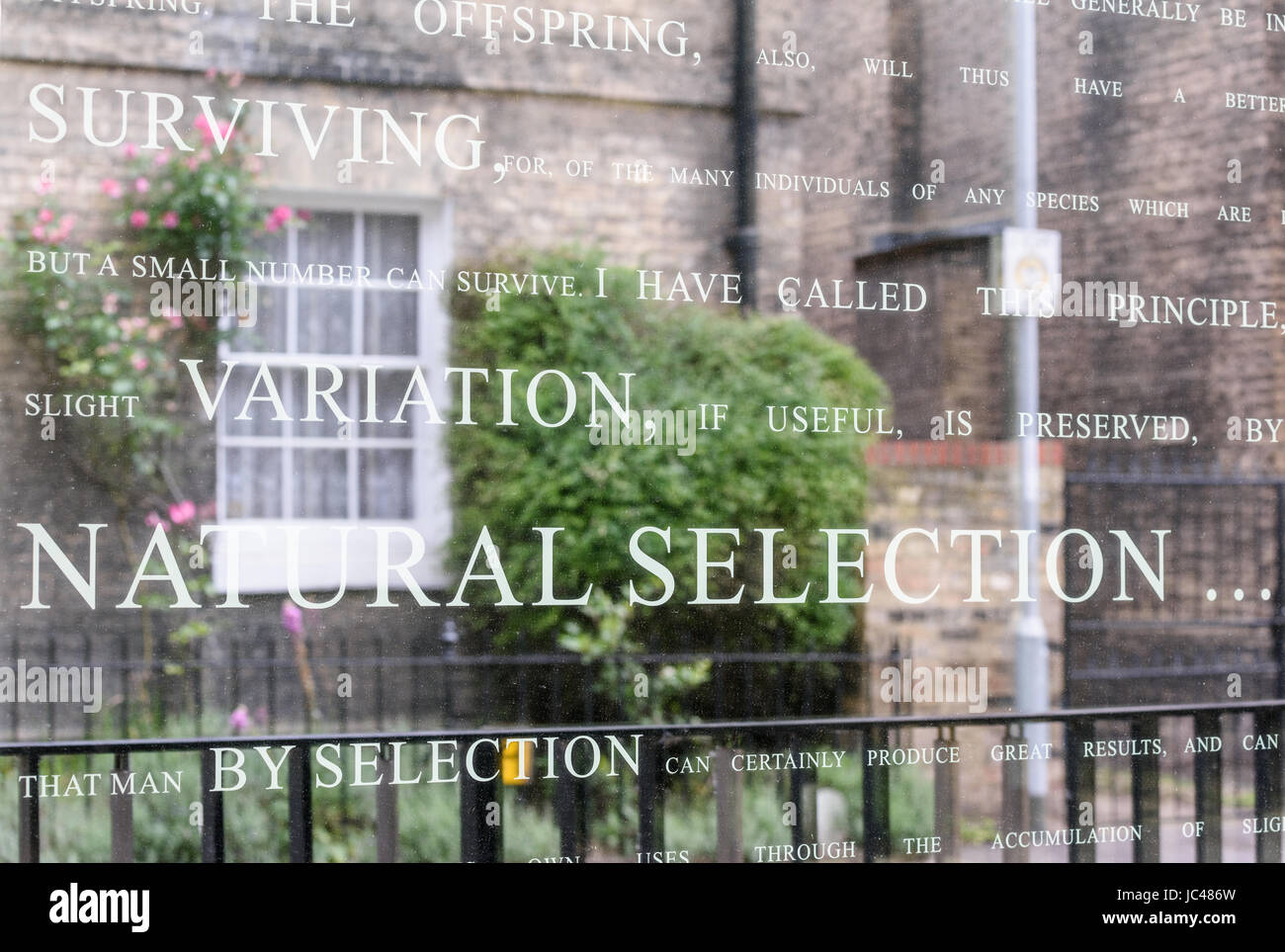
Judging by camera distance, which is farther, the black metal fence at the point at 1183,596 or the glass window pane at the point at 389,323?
the black metal fence at the point at 1183,596

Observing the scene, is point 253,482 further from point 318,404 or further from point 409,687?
point 409,687

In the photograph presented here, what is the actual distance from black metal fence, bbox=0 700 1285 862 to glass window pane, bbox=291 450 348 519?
0.42 m

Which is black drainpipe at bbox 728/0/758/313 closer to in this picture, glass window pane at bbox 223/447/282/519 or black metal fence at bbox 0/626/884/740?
black metal fence at bbox 0/626/884/740

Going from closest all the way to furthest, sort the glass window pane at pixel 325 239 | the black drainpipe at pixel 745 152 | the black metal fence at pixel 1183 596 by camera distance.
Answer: the glass window pane at pixel 325 239
the black drainpipe at pixel 745 152
the black metal fence at pixel 1183 596

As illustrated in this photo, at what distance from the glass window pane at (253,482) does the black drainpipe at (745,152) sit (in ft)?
3.28

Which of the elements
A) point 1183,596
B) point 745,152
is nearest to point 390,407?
point 745,152

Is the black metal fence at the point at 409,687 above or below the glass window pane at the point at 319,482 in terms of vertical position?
below

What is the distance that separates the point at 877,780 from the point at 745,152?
1.34 m

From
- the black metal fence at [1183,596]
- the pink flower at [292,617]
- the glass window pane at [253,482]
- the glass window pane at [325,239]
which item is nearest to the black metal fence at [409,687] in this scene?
the pink flower at [292,617]

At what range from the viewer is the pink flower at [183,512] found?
2393 millimetres

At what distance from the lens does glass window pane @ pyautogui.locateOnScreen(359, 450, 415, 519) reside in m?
2.40

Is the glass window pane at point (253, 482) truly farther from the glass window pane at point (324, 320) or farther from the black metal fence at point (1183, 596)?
the black metal fence at point (1183, 596)
